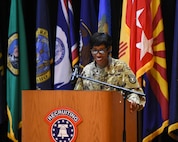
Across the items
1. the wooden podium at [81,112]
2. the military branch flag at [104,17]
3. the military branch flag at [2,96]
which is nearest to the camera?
the wooden podium at [81,112]

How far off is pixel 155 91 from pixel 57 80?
1.01 m

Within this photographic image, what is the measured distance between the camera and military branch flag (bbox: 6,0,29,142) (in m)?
4.00

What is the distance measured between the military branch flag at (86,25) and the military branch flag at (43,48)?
364 millimetres

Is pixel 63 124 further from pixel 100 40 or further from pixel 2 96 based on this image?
pixel 2 96

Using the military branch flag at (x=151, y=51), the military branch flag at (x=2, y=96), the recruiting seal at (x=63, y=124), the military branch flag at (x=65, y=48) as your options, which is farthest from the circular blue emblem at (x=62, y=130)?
the military branch flag at (x=2, y=96)

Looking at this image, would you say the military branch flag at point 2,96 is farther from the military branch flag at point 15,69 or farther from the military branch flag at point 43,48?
the military branch flag at point 43,48

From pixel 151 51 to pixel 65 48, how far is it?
905mm

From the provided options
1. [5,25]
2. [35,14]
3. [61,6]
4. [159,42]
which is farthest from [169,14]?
[5,25]

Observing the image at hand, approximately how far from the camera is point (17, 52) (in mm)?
4035

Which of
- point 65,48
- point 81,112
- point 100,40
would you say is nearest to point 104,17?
point 65,48

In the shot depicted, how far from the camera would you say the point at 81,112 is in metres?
2.03

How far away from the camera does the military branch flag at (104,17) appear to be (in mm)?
3861

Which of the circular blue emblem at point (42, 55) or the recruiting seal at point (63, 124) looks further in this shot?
the circular blue emblem at point (42, 55)

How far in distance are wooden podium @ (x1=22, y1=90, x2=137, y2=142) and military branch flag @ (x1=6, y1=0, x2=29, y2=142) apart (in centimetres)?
192
